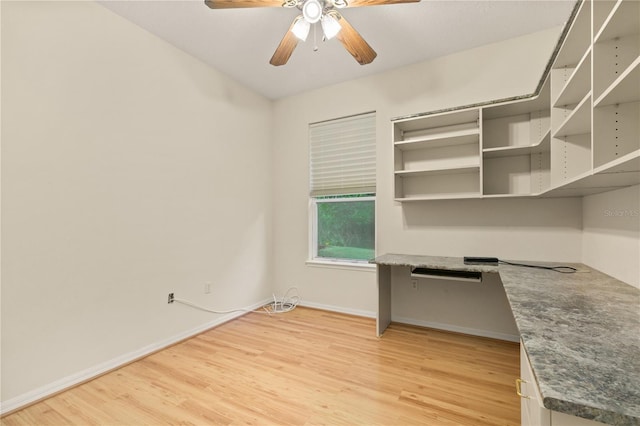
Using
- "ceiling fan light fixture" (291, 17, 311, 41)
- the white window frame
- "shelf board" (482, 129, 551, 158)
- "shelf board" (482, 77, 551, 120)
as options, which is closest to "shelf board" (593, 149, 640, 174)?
"shelf board" (482, 129, 551, 158)

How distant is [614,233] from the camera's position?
5.98ft

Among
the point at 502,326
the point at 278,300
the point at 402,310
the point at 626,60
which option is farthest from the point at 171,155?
the point at 502,326

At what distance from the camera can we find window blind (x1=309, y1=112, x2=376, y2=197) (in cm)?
337

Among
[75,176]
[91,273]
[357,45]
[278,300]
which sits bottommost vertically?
[278,300]

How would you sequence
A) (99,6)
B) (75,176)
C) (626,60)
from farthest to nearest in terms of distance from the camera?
(99,6)
(75,176)
(626,60)

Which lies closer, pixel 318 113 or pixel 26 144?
pixel 26 144

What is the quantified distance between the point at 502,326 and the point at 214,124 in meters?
3.64

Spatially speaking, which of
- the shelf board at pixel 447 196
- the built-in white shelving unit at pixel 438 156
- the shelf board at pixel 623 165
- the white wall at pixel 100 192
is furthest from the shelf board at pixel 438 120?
the white wall at pixel 100 192

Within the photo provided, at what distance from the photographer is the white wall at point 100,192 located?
1.79 m

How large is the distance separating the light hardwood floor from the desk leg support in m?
0.16

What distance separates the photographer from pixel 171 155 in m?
2.70

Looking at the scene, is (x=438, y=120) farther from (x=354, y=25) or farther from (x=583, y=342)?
(x=583, y=342)

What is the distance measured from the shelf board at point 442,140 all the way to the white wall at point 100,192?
207 centimetres

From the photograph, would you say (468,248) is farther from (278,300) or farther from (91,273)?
(91,273)
